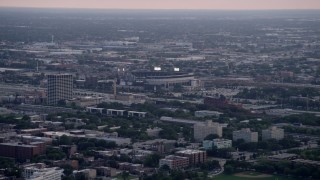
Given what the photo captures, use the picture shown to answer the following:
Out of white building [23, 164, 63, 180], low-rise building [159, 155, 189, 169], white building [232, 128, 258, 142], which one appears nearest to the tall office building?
white building [232, 128, 258, 142]

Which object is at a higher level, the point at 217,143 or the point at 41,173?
the point at 41,173

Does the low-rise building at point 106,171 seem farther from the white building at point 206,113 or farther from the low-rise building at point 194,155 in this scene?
the white building at point 206,113

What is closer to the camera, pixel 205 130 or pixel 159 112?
pixel 205 130

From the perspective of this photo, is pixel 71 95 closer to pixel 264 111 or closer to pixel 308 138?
pixel 264 111

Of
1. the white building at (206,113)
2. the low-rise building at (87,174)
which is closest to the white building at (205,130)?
the white building at (206,113)

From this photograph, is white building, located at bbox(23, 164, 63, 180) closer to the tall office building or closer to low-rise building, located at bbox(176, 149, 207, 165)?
low-rise building, located at bbox(176, 149, 207, 165)

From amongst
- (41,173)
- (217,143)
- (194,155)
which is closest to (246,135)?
(217,143)

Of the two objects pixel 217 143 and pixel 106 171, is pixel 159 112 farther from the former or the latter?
pixel 106 171

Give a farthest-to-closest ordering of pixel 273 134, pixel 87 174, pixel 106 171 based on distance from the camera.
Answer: pixel 273 134 → pixel 106 171 → pixel 87 174
